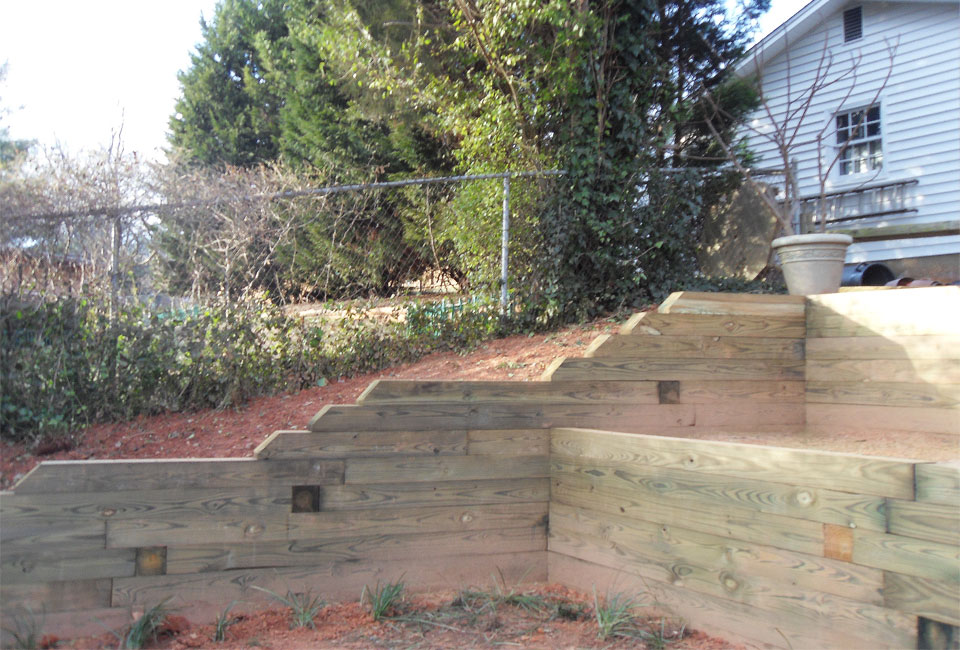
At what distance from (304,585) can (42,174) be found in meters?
3.99

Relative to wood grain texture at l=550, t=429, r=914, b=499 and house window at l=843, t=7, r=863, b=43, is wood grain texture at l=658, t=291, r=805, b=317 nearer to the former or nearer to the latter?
wood grain texture at l=550, t=429, r=914, b=499

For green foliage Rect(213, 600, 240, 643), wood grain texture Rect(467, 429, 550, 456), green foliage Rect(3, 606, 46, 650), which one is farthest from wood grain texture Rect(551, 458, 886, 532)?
green foliage Rect(3, 606, 46, 650)

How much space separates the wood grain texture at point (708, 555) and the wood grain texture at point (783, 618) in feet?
0.15

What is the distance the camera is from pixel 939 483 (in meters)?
2.35

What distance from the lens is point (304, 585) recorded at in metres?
3.35

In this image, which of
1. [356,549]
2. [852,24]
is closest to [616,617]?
[356,549]

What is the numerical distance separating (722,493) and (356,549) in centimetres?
167

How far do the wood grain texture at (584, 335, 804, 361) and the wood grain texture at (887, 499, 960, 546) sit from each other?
1816mm

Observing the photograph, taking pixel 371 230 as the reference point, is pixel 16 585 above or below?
below

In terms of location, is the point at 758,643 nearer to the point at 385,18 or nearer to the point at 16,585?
the point at 16,585

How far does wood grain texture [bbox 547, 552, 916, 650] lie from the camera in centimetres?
243

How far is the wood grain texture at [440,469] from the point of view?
139 inches

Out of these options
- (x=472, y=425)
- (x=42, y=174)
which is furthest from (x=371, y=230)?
(x=472, y=425)

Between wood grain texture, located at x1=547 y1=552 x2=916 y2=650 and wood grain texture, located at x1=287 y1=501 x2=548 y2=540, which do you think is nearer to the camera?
wood grain texture, located at x1=547 y1=552 x2=916 y2=650
